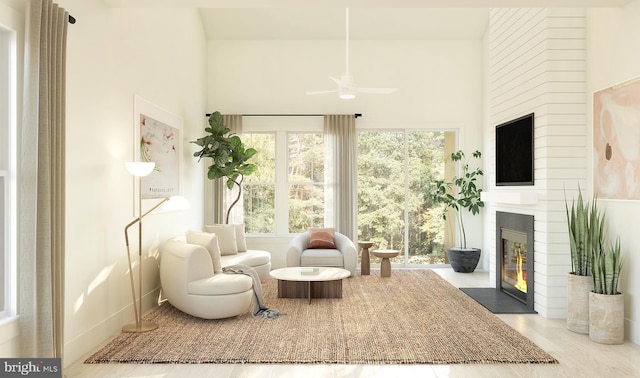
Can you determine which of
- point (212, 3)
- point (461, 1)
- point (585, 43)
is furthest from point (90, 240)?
point (585, 43)

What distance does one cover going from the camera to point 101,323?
433 centimetres

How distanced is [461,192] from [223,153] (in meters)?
3.89

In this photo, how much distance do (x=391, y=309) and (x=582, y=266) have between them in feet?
6.48

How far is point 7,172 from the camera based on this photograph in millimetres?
3076

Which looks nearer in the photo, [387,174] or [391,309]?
[391,309]

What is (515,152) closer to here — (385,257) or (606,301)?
(606,301)

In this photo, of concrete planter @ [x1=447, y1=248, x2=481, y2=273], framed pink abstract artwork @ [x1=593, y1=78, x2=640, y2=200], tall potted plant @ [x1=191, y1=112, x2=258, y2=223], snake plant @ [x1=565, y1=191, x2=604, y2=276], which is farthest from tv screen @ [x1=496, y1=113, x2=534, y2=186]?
tall potted plant @ [x1=191, y1=112, x2=258, y2=223]

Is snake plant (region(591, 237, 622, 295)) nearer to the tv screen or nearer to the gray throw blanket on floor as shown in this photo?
the tv screen

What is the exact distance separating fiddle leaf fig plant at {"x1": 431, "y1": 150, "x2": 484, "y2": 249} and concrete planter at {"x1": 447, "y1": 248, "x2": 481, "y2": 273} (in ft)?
0.86

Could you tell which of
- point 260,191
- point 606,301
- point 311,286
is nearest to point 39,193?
point 311,286

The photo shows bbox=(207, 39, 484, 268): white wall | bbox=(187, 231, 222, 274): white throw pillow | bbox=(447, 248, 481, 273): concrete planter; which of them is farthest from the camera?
bbox=(207, 39, 484, 268): white wall

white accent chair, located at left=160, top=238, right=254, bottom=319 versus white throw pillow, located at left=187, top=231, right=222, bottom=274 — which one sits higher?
white throw pillow, located at left=187, top=231, right=222, bottom=274

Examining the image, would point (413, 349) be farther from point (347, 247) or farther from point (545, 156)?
point (347, 247)

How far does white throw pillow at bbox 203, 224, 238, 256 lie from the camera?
6809mm
